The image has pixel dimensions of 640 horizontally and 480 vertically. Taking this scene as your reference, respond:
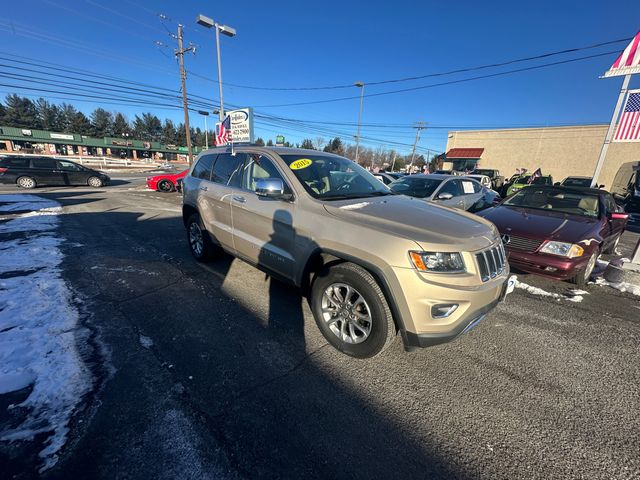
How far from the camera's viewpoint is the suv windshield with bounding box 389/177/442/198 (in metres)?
7.10

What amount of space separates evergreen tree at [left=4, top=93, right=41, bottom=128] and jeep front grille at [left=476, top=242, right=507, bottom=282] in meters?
105

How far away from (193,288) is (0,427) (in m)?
2.21

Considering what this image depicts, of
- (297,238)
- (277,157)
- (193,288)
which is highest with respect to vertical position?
(277,157)

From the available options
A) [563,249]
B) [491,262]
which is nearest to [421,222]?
[491,262]

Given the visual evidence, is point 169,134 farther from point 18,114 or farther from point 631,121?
point 631,121

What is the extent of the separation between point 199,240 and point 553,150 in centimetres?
3853

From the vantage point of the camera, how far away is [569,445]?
1.86m

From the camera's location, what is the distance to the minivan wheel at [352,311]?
91.9 inches

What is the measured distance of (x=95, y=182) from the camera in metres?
16.6

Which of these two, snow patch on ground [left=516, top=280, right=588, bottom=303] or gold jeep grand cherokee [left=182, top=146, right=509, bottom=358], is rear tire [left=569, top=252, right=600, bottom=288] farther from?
gold jeep grand cherokee [left=182, top=146, right=509, bottom=358]

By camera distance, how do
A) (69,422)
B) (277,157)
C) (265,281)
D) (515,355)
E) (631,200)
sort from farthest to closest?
1. (631,200)
2. (265,281)
3. (277,157)
4. (515,355)
5. (69,422)

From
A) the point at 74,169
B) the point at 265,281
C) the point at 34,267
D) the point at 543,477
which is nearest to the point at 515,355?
the point at 543,477

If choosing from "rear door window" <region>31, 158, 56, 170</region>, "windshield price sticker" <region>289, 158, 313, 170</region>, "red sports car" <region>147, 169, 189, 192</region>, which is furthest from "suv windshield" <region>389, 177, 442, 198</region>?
"rear door window" <region>31, 158, 56, 170</region>

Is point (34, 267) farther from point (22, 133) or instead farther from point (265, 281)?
point (22, 133)
